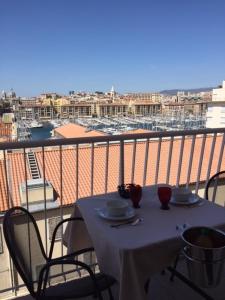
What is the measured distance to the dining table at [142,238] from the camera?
133cm

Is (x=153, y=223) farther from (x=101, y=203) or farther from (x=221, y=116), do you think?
(x=221, y=116)

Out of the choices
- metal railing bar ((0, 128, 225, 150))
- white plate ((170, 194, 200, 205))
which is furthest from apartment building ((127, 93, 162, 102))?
white plate ((170, 194, 200, 205))

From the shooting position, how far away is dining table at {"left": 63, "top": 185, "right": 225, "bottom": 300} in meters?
1.33

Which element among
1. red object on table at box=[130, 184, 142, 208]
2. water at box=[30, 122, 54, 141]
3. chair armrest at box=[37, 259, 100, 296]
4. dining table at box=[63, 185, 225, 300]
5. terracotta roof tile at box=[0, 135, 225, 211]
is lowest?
water at box=[30, 122, 54, 141]

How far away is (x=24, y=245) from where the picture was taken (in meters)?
1.73

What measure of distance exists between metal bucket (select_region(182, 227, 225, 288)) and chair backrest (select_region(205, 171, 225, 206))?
118cm

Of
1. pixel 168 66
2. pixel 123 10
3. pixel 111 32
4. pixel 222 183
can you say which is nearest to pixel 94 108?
pixel 168 66

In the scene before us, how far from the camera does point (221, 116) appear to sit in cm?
1941

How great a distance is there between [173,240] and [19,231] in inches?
38.4

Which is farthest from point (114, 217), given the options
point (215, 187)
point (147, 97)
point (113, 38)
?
point (147, 97)

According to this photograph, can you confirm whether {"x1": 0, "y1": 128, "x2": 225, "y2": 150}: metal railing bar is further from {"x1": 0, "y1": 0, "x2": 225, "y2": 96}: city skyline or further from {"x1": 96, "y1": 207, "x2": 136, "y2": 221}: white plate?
{"x1": 0, "y1": 0, "x2": 225, "y2": 96}: city skyline

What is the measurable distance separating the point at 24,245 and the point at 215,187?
1775 millimetres

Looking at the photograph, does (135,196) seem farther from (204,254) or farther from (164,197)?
(204,254)

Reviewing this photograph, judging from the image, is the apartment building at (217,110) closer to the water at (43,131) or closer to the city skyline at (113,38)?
the city skyline at (113,38)
